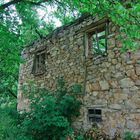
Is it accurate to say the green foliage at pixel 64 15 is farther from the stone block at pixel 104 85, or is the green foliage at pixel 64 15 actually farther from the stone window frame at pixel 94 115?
the stone window frame at pixel 94 115

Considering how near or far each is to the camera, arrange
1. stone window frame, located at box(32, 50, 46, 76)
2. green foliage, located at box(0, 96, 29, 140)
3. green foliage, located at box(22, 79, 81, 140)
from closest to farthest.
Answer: green foliage, located at box(22, 79, 81, 140)
green foliage, located at box(0, 96, 29, 140)
stone window frame, located at box(32, 50, 46, 76)

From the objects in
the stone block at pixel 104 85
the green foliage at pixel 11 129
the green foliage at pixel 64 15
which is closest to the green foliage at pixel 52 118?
the green foliage at pixel 11 129

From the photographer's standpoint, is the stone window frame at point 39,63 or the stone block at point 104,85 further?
the stone window frame at point 39,63

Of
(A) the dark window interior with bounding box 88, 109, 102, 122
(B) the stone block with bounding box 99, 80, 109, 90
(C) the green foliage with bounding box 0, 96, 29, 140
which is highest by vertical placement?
(B) the stone block with bounding box 99, 80, 109, 90

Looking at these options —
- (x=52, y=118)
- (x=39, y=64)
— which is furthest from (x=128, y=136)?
(x=39, y=64)

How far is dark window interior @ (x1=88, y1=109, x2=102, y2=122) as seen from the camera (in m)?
7.66

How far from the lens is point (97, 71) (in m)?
7.94

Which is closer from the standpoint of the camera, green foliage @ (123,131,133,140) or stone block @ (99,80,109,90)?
green foliage @ (123,131,133,140)

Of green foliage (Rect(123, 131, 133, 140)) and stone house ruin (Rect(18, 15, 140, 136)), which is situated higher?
stone house ruin (Rect(18, 15, 140, 136))

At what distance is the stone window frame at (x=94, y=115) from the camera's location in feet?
25.2

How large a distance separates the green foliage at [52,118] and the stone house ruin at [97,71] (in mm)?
377

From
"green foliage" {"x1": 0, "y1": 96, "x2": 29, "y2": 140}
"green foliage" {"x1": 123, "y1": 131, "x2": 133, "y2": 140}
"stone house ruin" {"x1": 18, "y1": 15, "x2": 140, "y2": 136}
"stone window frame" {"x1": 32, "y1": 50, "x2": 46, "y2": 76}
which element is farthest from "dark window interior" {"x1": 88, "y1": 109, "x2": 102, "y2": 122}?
"stone window frame" {"x1": 32, "y1": 50, "x2": 46, "y2": 76}

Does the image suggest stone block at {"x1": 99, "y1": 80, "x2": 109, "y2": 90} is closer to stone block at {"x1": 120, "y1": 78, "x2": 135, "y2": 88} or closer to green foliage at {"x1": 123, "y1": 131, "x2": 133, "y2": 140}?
stone block at {"x1": 120, "y1": 78, "x2": 135, "y2": 88}

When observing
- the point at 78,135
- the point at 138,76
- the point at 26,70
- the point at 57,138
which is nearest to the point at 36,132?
the point at 57,138
